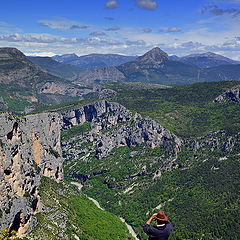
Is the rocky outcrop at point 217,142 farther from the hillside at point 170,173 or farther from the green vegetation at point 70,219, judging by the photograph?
the green vegetation at point 70,219

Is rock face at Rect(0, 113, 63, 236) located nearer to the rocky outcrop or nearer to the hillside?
the hillside

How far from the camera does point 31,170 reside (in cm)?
9638

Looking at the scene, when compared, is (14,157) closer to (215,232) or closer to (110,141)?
(215,232)

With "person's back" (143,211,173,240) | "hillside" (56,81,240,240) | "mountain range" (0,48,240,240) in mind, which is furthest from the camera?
"hillside" (56,81,240,240)

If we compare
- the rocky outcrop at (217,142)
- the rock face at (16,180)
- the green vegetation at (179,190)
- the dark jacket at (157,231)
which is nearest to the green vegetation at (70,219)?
the rock face at (16,180)

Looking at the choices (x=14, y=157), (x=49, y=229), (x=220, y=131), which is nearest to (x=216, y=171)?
(x=220, y=131)

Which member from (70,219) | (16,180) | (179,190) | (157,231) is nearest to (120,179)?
(179,190)

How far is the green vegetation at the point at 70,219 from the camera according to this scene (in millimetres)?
92569

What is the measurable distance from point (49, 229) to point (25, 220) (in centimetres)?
873

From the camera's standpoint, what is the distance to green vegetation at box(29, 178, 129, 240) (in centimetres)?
9257

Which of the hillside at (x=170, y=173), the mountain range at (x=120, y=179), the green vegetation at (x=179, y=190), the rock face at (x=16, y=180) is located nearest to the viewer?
the rock face at (x=16, y=180)

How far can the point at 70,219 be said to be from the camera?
105m

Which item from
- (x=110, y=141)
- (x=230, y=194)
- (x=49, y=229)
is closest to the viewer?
(x=49, y=229)

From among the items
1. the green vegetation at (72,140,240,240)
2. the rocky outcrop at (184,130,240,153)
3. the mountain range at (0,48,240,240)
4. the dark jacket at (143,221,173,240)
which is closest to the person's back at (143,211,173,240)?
the dark jacket at (143,221,173,240)
